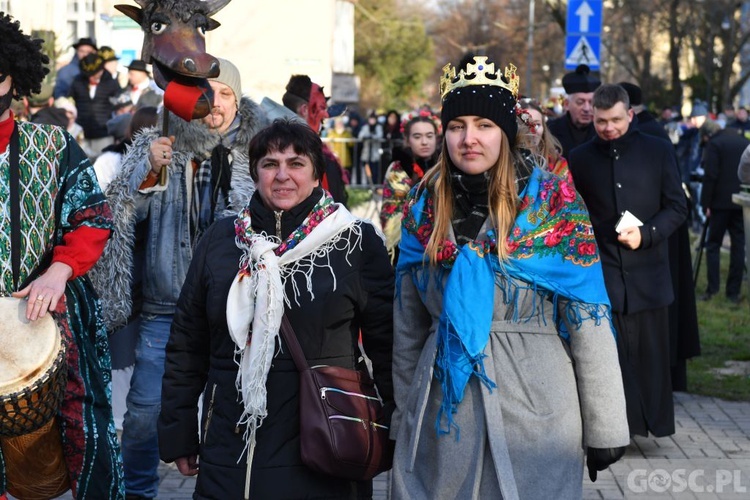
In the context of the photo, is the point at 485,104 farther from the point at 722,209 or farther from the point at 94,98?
the point at 94,98

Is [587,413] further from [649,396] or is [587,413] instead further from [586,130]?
[586,130]

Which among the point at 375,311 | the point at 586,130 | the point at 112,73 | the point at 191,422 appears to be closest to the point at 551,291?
the point at 375,311

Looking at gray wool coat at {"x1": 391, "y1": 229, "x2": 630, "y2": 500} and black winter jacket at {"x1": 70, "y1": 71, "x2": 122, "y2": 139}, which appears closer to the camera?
gray wool coat at {"x1": 391, "y1": 229, "x2": 630, "y2": 500}

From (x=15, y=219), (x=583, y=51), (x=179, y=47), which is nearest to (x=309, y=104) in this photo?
(x=179, y=47)

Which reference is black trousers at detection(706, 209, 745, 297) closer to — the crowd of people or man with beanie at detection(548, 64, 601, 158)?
man with beanie at detection(548, 64, 601, 158)

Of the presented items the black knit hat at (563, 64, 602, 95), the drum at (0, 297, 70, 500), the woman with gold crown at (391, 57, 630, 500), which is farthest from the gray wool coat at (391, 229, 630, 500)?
the black knit hat at (563, 64, 602, 95)

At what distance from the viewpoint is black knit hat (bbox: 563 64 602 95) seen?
A: 891 centimetres

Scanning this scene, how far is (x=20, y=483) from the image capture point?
4.57 metres

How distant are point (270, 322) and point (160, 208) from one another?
6.14ft

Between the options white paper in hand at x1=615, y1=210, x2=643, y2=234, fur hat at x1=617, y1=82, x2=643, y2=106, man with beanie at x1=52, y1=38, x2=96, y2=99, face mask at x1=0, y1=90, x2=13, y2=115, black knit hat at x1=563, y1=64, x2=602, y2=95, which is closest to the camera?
face mask at x1=0, y1=90, x2=13, y2=115

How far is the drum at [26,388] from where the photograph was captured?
162 inches

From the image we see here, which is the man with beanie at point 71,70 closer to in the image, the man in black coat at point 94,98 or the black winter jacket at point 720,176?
the man in black coat at point 94,98

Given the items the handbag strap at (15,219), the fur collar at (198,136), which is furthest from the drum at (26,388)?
the fur collar at (198,136)

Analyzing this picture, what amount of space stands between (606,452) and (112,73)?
14.0 m
